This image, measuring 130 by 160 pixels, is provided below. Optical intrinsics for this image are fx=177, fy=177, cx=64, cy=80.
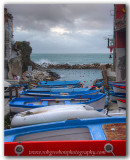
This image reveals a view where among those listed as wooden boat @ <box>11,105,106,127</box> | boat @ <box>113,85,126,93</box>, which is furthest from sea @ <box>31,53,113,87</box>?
wooden boat @ <box>11,105,106,127</box>

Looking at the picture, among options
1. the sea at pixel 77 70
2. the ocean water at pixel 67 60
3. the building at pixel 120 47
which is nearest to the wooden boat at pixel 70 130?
the building at pixel 120 47

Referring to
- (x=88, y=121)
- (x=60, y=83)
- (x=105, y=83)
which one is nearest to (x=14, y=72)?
(x=60, y=83)

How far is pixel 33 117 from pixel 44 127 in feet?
2.16

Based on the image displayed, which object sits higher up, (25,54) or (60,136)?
(25,54)

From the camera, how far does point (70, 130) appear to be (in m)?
3.51

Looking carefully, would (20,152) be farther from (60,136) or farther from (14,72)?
(14,72)

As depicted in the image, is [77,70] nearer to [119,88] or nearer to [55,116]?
[119,88]

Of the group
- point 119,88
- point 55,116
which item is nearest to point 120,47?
point 119,88

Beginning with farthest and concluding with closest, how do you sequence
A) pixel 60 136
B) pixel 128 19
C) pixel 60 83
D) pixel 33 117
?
pixel 60 83 → pixel 33 117 → pixel 60 136 → pixel 128 19

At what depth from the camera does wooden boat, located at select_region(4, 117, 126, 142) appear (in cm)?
336

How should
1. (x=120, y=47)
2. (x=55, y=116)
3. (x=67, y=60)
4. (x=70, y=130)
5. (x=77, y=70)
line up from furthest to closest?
(x=67, y=60) < (x=77, y=70) < (x=120, y=47) < (x=55, y=116) < (x=70, y=130)

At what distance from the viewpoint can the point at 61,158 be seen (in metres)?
2.90

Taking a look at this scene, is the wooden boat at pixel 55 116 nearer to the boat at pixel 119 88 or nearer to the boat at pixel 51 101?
the boat at pixel 51 101

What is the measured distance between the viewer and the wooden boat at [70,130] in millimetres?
3361
